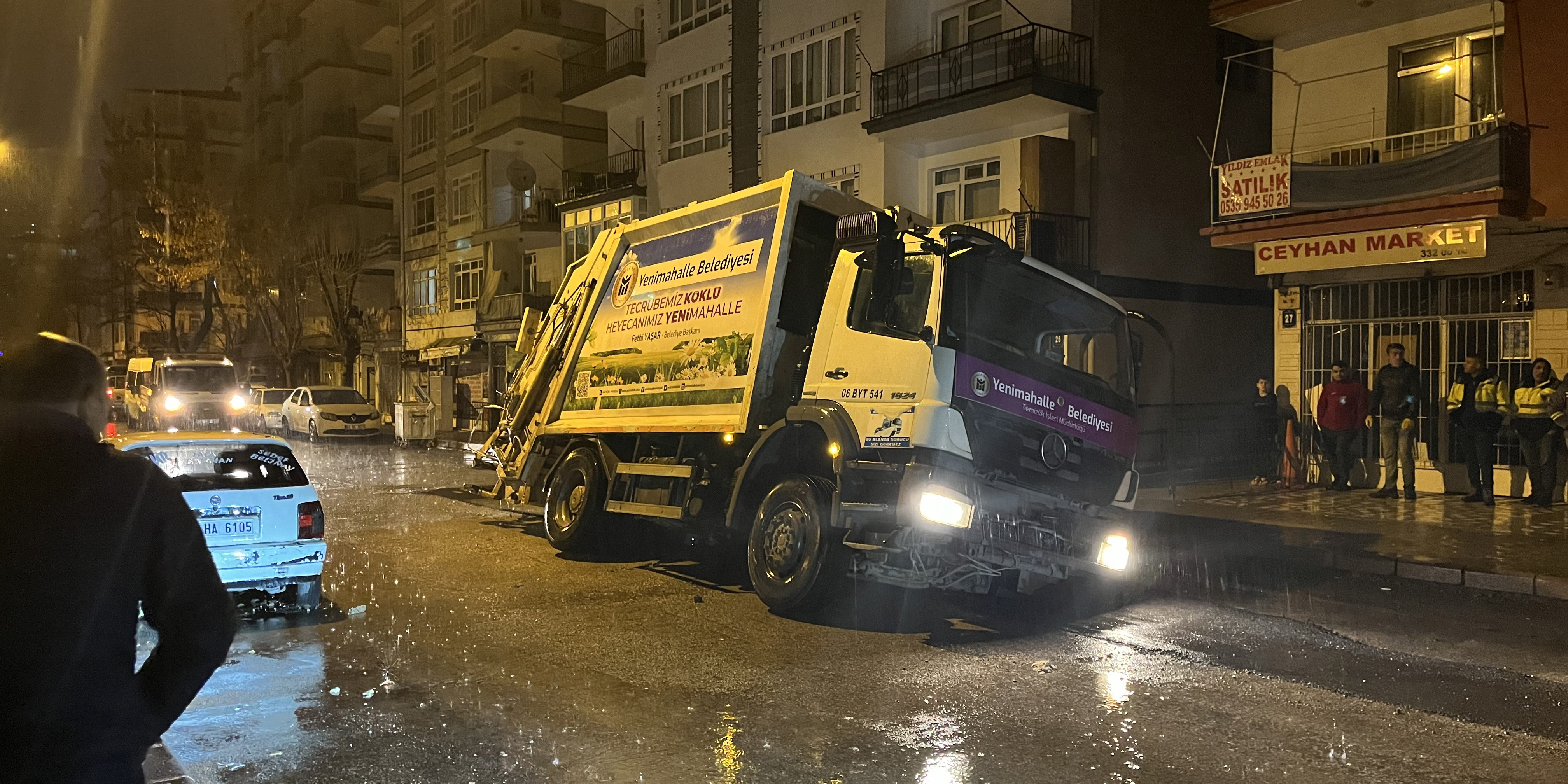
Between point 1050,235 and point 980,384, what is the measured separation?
44.0 ft

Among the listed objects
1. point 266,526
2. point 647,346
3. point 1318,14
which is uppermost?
point 1318,14

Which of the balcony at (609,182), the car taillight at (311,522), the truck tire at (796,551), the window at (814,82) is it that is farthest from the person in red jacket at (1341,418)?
the balcony at (609,182)

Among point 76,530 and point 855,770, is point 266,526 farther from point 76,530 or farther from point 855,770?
point 76,530

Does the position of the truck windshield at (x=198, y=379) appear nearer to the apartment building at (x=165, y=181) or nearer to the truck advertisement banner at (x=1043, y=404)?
the apartment building at (x=165, y=181)

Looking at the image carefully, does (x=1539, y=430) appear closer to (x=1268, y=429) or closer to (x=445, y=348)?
(x=1268, y=429)

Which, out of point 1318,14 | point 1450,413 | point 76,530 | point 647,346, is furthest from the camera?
point 1318,14

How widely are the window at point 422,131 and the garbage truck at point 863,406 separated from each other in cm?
3555

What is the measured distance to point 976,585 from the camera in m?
8.56

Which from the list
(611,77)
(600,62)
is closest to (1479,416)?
(611,77)

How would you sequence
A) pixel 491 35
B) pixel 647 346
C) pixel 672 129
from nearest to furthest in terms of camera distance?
pixel 647 346, pixel 672 129, pixel 491 35

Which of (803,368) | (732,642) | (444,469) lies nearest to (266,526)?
(732,642)

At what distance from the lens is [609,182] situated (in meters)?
33.2

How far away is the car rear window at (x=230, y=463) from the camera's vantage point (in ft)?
28.1

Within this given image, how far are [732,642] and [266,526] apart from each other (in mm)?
3641
